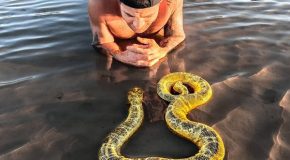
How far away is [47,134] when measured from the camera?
203 inches

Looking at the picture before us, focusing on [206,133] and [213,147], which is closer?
[213,147]

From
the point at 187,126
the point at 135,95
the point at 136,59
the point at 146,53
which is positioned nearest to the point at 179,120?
the point at 187,126

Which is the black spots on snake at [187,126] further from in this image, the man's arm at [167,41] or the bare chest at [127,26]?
the bare chest at [127,26]

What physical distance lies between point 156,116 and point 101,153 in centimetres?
121

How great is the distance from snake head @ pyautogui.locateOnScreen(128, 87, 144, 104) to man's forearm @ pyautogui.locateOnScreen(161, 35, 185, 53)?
5.46ft

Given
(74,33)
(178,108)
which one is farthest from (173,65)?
(74,33)

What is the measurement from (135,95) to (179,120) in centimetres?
101

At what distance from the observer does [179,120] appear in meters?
5.24

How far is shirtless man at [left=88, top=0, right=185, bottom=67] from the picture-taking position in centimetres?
670

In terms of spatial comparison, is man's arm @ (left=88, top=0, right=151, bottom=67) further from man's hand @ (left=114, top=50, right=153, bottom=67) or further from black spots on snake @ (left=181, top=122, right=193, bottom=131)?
black spots on snake @ (left=181, top=122, right=193, bottom=131)

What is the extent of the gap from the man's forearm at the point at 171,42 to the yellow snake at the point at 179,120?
44.2 inches

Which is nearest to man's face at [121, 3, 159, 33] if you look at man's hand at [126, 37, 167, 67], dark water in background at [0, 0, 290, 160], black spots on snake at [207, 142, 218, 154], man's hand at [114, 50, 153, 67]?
man's hand at [126, 37, 167, 67]

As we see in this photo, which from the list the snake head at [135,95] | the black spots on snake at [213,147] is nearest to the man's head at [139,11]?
the snake head at [135,95]

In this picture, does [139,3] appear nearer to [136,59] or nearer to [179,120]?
[136,59]
